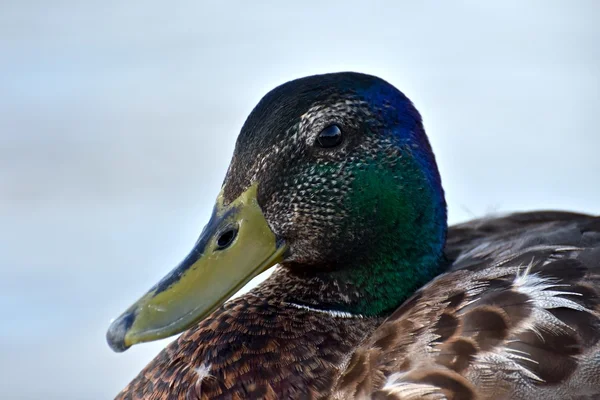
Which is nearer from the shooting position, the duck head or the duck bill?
the duck bill

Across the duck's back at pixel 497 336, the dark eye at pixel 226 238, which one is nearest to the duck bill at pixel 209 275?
the dark eye at pixel 226 238

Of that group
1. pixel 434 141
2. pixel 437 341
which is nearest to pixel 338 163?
pixel 437 341

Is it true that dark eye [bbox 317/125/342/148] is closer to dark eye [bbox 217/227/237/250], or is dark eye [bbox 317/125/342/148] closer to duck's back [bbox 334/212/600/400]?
dark eye [bbox 217/227/237/250]

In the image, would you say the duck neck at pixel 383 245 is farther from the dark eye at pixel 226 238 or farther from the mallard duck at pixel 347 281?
the dark eye at pixel 226 238

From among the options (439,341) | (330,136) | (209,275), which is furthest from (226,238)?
(439,341)

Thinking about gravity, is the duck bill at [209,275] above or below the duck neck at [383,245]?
above

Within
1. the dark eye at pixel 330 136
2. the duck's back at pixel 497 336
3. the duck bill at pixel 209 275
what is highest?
the dark eye at pixel 330 136

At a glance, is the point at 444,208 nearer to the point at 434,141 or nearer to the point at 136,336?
the point at 136,336

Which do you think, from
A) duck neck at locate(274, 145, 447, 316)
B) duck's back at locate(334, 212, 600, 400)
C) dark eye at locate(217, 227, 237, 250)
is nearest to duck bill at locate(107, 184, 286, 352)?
dark eye at locate(217, 227, 237, 250)
